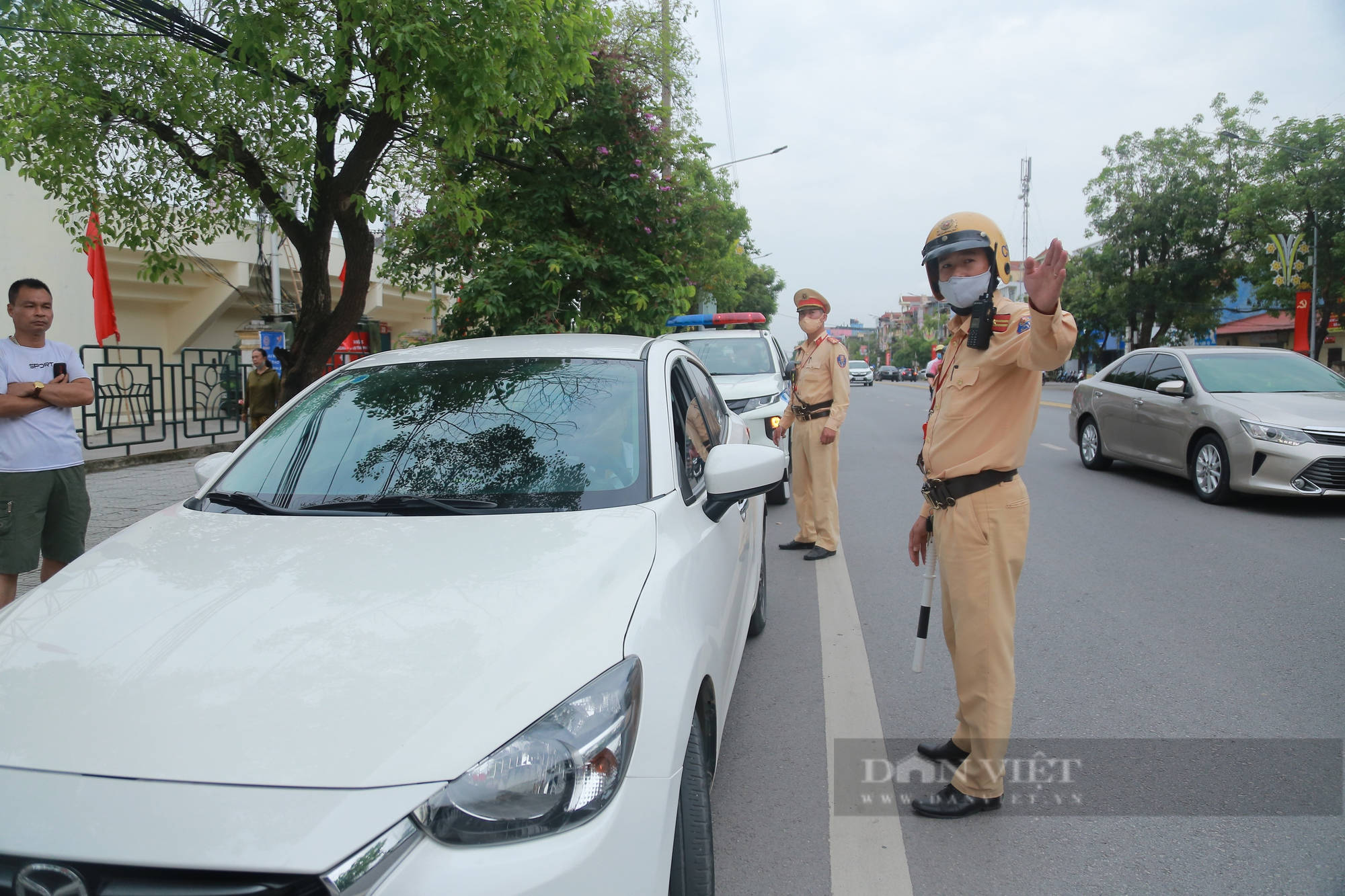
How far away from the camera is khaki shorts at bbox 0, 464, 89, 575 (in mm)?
4066

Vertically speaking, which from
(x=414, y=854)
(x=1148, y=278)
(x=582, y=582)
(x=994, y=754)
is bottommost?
(x=994, y=754)

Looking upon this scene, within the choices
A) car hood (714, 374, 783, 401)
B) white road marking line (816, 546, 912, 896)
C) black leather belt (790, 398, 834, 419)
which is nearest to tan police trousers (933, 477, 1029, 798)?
white road marking line (816, 546, 912, 896)

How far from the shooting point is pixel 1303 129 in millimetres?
31203

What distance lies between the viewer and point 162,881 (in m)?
1.42

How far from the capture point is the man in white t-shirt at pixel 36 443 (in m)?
4.05

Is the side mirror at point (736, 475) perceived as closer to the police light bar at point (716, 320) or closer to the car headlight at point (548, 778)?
the car headlight at point (548, 778)

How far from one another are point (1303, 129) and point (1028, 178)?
31.9 m

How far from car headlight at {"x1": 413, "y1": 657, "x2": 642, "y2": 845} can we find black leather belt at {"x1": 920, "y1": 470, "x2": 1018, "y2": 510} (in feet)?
4.91

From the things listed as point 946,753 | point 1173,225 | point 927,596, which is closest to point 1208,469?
point 946,753

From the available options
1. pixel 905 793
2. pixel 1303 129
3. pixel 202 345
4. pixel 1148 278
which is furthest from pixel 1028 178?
pixel 905 793

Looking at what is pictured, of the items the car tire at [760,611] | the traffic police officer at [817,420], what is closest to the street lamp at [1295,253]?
the traffic police officer at [817,420]

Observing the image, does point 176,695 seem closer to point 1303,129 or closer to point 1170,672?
point 1170,672

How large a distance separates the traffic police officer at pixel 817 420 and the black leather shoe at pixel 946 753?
9.99ft

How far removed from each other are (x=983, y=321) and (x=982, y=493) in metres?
0.54
